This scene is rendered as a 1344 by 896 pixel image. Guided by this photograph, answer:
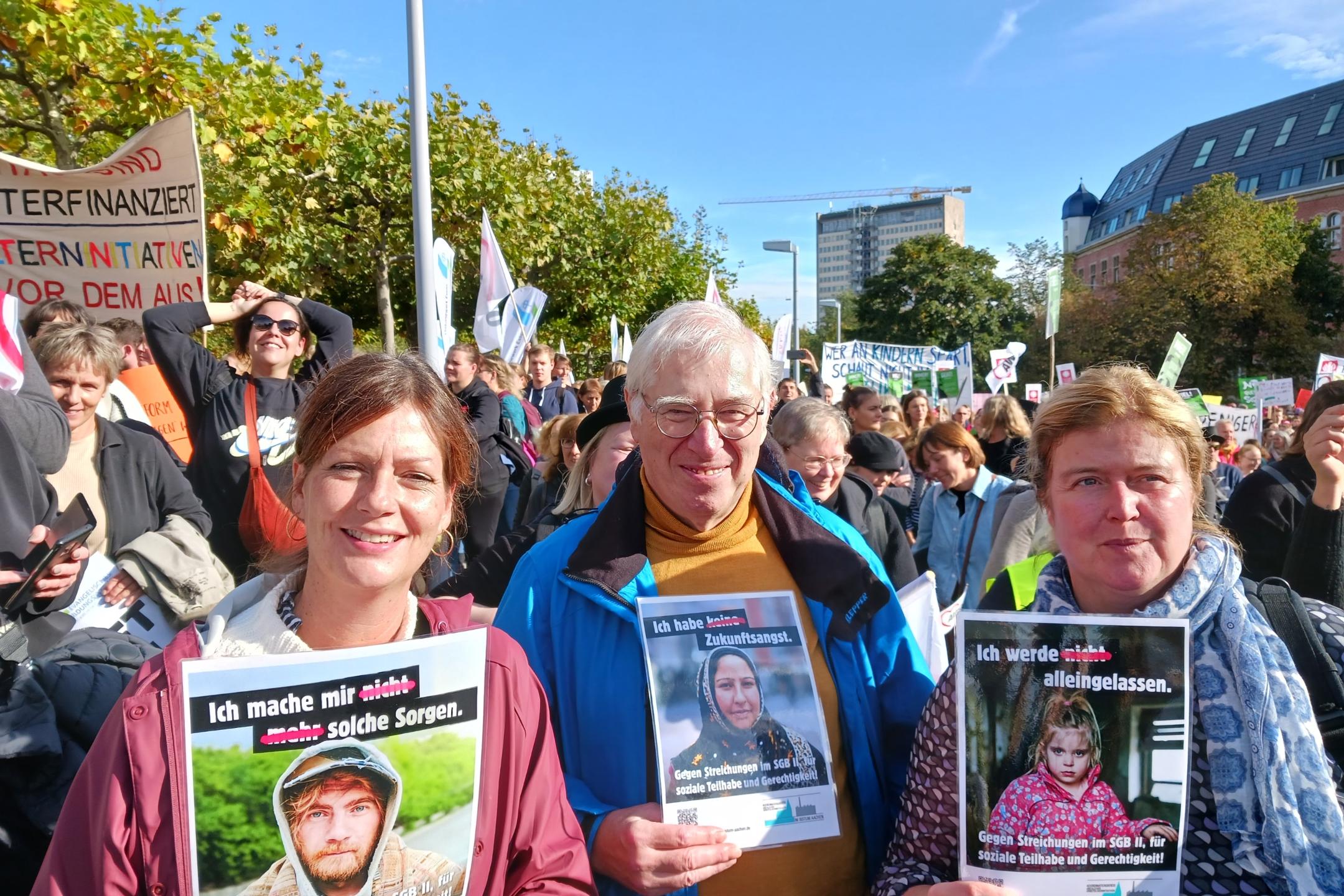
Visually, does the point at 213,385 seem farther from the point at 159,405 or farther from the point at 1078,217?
the point at 1078,217

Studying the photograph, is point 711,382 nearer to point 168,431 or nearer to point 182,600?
point 182,600

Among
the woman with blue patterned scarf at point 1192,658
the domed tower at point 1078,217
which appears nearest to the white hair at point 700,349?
the woman with blue patterned scarf at point 1192,658

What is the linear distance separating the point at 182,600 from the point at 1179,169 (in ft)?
287

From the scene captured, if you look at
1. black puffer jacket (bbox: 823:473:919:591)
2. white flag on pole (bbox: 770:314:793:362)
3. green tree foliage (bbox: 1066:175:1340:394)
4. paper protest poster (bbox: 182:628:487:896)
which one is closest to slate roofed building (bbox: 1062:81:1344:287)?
green tree foliage (bbox: 1066:175:1340:394)

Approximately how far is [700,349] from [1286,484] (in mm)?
2666

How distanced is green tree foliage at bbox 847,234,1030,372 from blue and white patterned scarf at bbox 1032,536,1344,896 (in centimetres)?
5294

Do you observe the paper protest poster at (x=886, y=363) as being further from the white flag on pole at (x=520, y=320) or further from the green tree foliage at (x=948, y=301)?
the green tree foliage at (x=948, y=301)

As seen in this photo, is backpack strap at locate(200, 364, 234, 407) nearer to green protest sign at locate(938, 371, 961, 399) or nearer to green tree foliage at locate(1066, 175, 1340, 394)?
green protest sign at locate(938, 371, 961, 399)

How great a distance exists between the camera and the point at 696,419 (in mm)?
2166

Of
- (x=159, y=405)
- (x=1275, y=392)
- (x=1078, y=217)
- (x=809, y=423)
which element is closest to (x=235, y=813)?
(x=809, y=423)

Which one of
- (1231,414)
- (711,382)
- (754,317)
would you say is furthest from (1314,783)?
(754,317)

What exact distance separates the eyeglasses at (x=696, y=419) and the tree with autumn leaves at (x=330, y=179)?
6371mm

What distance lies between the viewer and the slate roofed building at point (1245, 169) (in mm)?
61969

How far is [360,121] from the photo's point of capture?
50.4 ft
